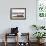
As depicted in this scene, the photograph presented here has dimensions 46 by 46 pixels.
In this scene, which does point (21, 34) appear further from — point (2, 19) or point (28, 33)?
point (2, 19)

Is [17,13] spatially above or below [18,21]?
above

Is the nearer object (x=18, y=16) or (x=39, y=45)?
(x=39, y=45)

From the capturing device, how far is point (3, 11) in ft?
23.2

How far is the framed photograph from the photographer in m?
7.07

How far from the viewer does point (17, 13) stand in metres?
7.09

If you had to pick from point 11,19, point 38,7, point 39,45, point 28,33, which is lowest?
point 39,45

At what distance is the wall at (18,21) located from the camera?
7051 mm

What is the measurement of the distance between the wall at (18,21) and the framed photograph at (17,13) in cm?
13

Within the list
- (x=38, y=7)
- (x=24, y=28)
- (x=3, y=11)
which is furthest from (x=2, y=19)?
(x=38, y=7)

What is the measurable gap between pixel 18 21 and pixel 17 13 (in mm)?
358

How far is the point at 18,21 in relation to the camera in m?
7.12

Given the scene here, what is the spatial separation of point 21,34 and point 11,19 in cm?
80

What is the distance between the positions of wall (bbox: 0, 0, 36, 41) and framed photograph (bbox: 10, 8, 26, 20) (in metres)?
0.13

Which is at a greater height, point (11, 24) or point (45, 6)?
point (45, 6)
